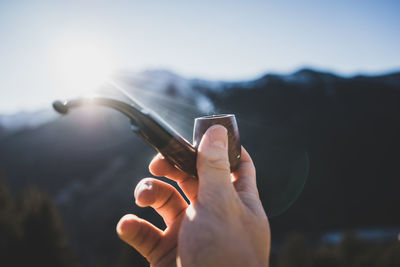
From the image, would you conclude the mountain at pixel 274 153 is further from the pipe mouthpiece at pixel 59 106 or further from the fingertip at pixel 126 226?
the pipe mouthpiece at pixel 59 106

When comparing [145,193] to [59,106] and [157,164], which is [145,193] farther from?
[59,106]

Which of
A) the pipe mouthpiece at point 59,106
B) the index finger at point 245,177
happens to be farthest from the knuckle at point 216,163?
the pipe mouthpiece at point 59,106

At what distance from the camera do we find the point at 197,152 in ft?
5.53

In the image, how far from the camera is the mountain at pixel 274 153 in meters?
48.9

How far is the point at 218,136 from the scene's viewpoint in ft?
5.29

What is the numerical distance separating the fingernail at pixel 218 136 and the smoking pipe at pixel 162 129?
0.13m

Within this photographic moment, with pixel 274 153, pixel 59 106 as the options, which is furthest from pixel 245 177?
pixel 274 153

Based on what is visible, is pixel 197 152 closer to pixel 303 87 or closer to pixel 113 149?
pixel 113 149

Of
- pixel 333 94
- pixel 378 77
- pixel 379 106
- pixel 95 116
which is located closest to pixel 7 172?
pixel 95 116

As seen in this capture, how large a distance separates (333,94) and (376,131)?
50.8 ft

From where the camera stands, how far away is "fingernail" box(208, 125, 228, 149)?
1.59m

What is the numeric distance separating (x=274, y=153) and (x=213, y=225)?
5115 centimetres

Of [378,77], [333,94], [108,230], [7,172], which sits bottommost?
[108,230]

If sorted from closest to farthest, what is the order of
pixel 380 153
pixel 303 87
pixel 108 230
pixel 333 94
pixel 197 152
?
pixel 197 152 < pixel 108 230 < pixel 380 153 < pixel 333 94 < pixel 303 87
